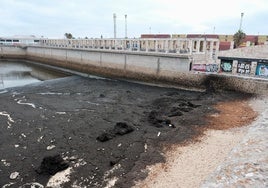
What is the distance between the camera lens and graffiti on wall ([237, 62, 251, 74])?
2623 cm

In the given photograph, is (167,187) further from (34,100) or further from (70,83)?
(70,83)

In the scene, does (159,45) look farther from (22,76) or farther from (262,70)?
(22,76)

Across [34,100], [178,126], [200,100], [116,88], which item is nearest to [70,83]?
[116,88]

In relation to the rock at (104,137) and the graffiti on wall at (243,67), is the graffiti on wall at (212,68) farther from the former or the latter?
the rock at (104,137)

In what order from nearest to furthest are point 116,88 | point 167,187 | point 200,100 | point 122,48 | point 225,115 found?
point 167,187 < point 225,115 < point 200,100 < point 116,88 < point 122,48

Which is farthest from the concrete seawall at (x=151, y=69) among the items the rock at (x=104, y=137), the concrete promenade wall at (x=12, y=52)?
the concrete promenade wall at (x=12, y=52)

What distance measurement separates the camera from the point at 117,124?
17.0m

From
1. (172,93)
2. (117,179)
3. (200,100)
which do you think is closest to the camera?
(117,179)

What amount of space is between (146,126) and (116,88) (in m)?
14.9

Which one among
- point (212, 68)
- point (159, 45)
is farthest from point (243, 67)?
point (159, 45)

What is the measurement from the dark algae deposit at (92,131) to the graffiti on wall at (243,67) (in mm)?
3581

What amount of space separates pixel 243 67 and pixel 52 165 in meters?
23.2

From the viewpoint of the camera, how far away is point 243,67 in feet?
87.2

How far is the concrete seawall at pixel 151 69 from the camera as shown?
85.4ft
